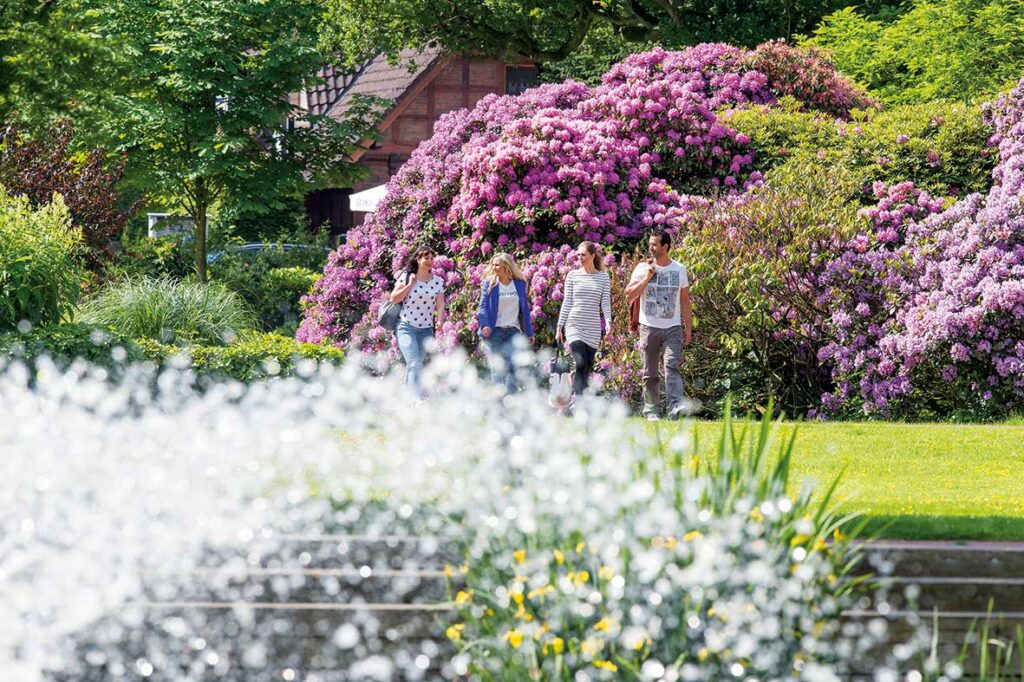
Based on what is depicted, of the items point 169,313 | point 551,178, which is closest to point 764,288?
point 551,178

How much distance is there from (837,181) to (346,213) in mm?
23473

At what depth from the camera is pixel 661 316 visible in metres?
12.9

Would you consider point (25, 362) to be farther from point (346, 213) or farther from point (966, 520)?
point (346, 213)

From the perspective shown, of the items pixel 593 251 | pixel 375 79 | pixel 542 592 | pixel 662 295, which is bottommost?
pixel 542 592

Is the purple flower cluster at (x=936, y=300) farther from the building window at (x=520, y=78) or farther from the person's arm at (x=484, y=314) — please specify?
the building window at (x=520, y=78)

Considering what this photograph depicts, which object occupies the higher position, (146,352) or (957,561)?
(146,352)

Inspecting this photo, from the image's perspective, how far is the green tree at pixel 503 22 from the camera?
29.6 metres

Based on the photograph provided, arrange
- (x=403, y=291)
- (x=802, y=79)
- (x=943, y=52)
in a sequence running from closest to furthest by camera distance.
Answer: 1. (x=403, y=291)
2. (x=802, y=79)
3. (x=943, y=52)

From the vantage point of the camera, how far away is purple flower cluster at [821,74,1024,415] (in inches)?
539

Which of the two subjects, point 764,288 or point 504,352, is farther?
point 764,288

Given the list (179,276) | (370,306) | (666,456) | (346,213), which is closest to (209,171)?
(179,276)

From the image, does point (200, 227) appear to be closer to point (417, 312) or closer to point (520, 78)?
point (417, 312)

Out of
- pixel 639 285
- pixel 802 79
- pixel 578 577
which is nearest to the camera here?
pixel 578 577

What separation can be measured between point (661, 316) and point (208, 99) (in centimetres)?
1382
